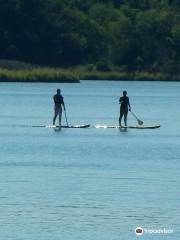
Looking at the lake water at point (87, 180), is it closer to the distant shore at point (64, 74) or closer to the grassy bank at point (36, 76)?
the grassy bank at point (36, 76)

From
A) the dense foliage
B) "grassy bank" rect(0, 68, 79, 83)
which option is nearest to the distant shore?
"grassy bank" rect(0, 68, 79, 83)

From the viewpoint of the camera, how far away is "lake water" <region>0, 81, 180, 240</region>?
84.7 feet

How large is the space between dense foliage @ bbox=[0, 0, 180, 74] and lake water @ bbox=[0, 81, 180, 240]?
63.7m

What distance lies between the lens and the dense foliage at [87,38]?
124125mm

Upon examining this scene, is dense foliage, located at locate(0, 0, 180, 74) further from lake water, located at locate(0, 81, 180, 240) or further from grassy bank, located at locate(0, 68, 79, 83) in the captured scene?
lake water, located at locate(0, 81, 180, 240)

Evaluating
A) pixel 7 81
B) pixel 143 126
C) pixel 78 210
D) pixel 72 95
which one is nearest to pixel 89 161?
pixel 78 210

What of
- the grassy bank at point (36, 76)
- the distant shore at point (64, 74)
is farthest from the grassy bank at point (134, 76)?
the grassy bank at point (36, 76)

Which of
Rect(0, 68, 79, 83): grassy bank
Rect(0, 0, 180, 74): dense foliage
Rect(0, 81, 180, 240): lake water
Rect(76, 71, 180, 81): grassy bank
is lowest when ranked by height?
Rect(76, 71, 180, 81): grassy bank

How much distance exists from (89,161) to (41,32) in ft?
297

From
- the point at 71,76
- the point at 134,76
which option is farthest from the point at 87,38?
the point at 71,76

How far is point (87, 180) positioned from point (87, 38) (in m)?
98.0

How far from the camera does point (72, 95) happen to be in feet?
290

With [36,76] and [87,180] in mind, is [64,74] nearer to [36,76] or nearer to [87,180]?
[36,76]

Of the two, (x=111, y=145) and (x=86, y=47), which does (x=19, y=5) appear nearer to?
(x=86, y=47)
